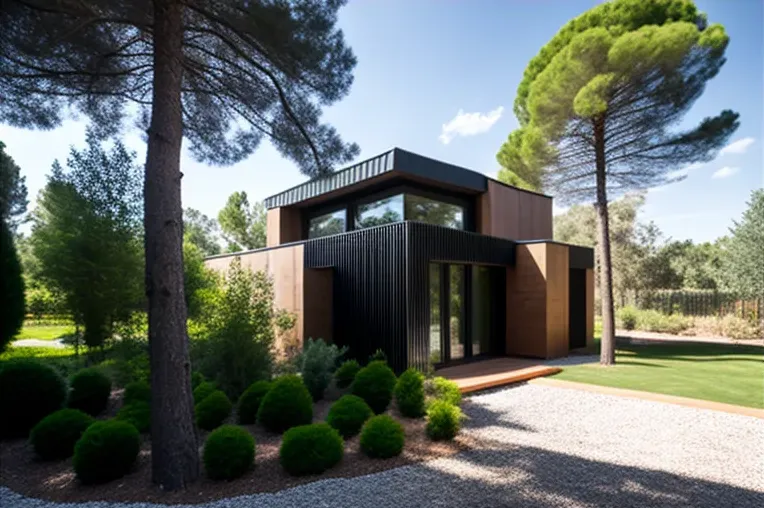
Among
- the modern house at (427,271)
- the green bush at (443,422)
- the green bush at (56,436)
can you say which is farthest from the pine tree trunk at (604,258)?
the green bush at (56,436)

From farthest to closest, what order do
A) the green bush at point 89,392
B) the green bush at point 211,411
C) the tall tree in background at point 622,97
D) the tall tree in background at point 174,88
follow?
the tall tree in background at point 622,97
the green bush at point 89,392
the green bush at point 211,411
the tall tree in background at point 174,88

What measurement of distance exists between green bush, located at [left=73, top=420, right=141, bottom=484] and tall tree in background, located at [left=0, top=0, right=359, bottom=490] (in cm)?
31

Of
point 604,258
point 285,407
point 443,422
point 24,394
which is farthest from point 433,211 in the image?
point 24,394

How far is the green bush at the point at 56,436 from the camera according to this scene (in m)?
4.03

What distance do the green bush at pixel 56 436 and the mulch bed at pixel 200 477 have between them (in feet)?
0.38

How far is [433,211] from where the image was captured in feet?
32.2

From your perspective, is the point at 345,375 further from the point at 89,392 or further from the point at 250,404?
the point at 89,392

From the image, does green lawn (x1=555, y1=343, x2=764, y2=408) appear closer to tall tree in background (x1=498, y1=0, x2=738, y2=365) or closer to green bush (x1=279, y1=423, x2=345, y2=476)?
tall tree in background (x1=498, y1=0, x2=738, y2=365)

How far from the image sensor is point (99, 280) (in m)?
8.45

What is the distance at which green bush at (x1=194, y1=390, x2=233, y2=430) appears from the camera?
15.3 feet

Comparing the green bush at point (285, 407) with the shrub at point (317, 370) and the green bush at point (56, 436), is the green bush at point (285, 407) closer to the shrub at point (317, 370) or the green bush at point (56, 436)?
the shrub at point (317, 370)

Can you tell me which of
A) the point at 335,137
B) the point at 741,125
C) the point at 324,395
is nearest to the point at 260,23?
the point at 335,137

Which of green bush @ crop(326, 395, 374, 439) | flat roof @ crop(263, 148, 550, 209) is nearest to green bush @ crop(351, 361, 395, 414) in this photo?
green bush @ crop(326, 395, 374, 439)

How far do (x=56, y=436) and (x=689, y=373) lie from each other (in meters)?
10.1
